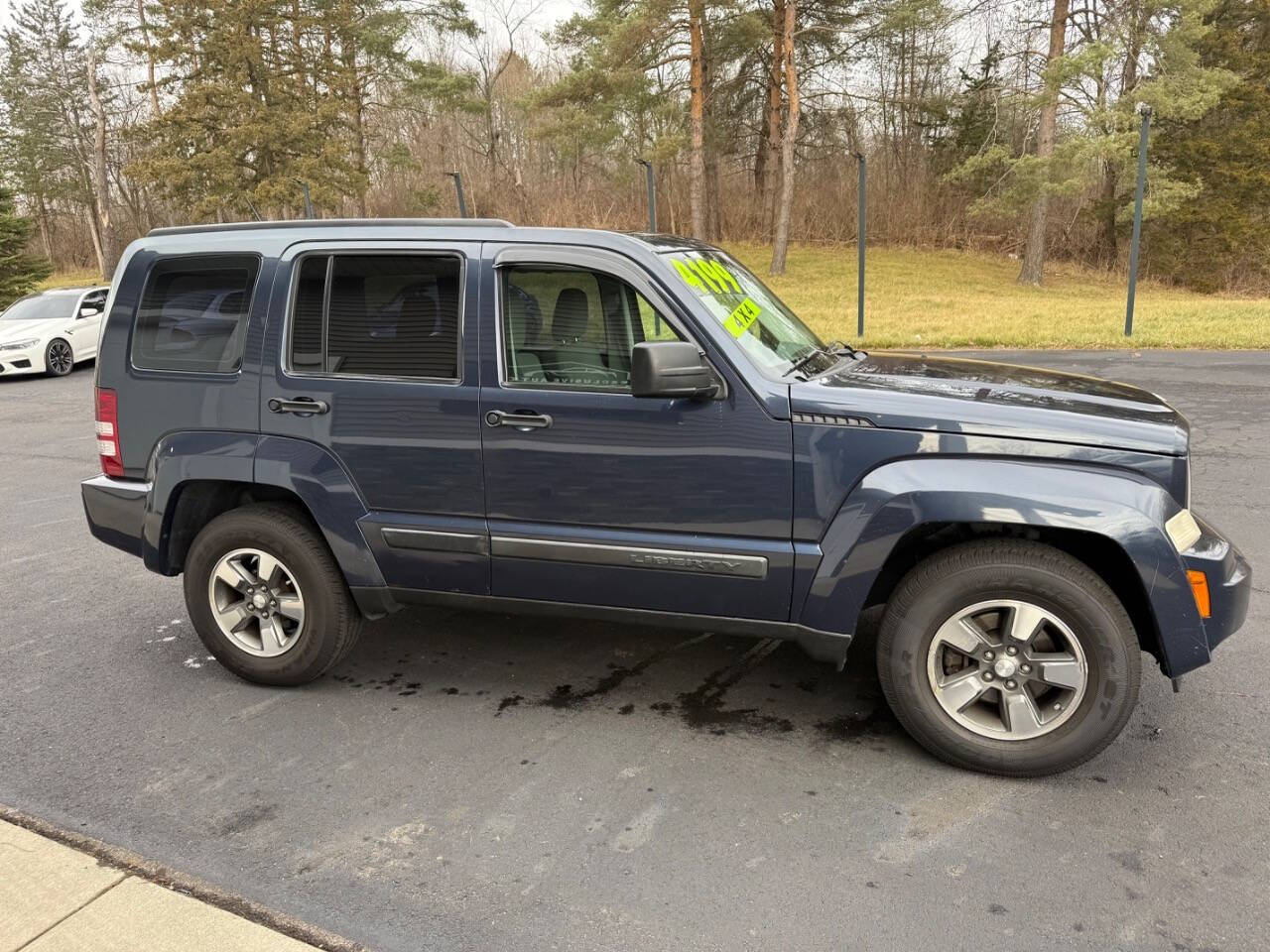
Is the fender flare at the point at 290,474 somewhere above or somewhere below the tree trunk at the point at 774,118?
below

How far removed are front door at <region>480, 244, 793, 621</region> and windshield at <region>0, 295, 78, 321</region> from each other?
1641 centimetres

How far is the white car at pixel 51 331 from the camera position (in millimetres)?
15602

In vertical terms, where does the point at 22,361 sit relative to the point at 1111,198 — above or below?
below

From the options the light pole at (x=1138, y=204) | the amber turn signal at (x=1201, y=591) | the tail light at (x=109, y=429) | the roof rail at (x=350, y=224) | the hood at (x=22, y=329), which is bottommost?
the amber turn signal at (x=1201, y=591)

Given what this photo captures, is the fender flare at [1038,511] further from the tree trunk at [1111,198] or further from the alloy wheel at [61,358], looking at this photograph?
the tree trunk at [1111,198]

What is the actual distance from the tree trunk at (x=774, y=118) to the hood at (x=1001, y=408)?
28.4 m

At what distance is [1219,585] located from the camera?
298 cm

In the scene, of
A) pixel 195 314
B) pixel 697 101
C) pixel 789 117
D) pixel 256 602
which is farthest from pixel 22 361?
pixel 789 117

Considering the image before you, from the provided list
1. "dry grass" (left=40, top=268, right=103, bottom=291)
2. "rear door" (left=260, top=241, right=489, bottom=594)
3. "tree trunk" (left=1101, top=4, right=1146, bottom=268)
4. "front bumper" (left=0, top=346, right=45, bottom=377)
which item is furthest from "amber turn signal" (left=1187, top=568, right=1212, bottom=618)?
"dry grass" (left=40, top=268, right=103, bottom=291)

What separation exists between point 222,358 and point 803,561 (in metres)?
2.53

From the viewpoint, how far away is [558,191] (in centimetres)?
4244

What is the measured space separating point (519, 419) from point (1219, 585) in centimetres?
245

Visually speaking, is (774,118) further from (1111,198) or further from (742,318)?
(742,318)

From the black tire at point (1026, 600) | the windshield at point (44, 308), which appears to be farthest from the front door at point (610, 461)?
the windshield at point (44, 308)
